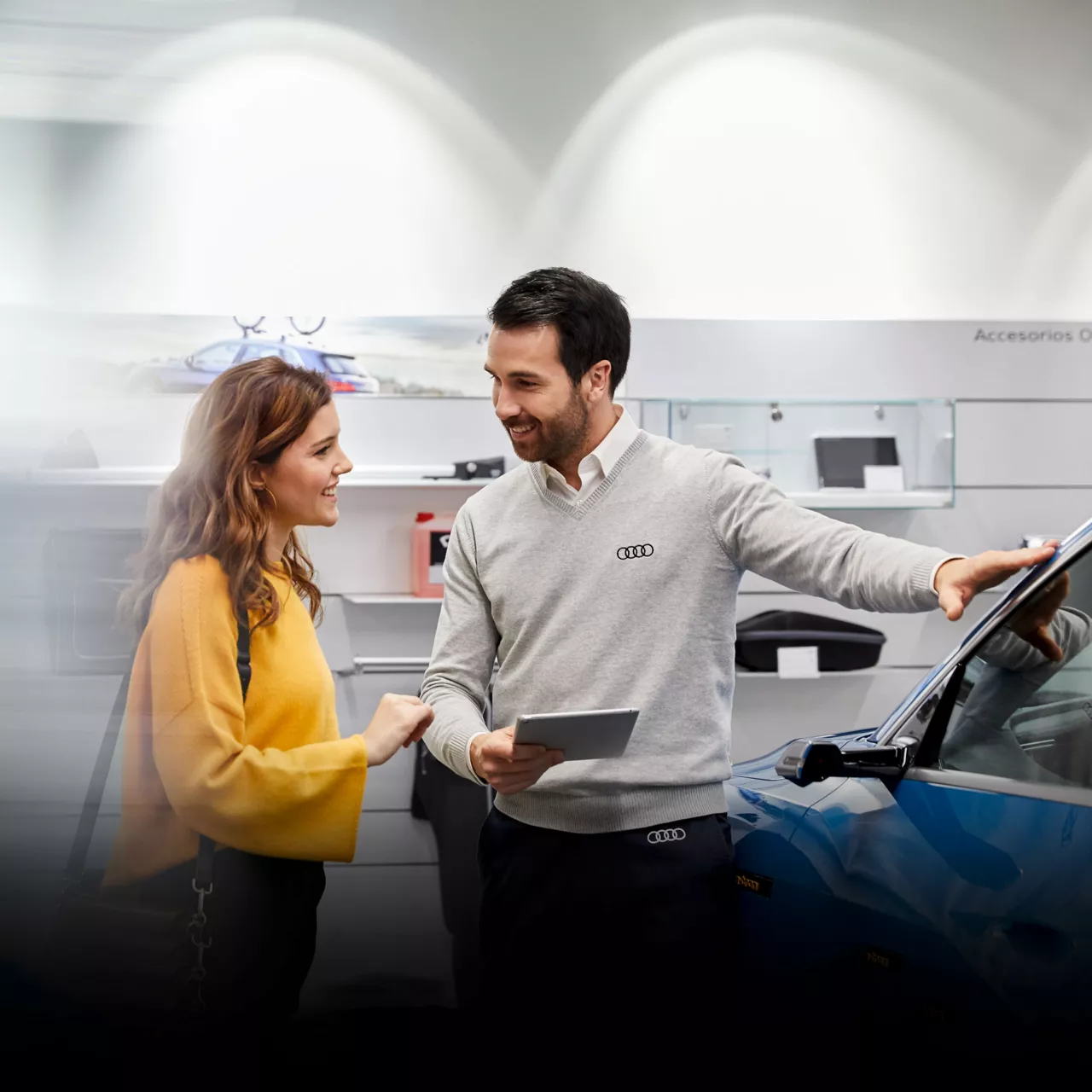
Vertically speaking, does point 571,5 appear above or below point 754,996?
above

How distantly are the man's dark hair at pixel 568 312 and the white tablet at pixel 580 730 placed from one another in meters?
0.53

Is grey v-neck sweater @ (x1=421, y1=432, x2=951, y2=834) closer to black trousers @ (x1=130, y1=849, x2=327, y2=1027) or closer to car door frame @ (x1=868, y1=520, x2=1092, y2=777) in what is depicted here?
car door frame @ (x1=868, y1=520, x2=1092, y2=777)

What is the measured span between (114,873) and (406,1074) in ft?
1.46

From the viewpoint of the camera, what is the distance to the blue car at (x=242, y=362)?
1128 millimetres

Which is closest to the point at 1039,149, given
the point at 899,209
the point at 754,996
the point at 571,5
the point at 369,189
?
the point at 899,209

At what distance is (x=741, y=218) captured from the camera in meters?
3.19

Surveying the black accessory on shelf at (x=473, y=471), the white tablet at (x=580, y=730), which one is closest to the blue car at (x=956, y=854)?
the white tablet at (x=580, y=730)

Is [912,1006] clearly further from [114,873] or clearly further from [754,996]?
[114,873]

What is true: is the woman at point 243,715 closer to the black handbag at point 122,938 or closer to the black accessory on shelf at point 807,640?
the black handbag at point 122,938

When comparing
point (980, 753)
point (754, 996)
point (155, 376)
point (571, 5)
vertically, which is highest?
point (571, 5)

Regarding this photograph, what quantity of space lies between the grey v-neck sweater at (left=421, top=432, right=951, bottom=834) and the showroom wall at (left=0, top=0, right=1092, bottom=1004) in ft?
3.66

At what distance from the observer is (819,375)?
3.24 m

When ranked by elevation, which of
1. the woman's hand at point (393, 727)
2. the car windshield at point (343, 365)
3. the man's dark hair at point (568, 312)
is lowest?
the woman's hand at point (393, 727)

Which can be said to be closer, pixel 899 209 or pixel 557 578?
pixel 557 578
